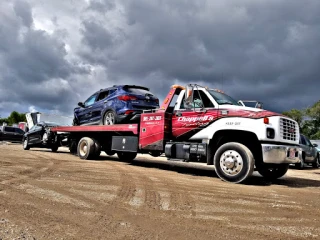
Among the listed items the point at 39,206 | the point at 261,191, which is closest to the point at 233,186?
the point at 261,191

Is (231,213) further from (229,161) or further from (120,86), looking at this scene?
(120,86)

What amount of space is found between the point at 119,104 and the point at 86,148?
274 cm

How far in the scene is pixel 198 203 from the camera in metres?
4.89

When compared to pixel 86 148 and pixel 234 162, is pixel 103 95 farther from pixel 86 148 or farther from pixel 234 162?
pixel 234 162

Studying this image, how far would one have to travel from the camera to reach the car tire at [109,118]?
1069cm

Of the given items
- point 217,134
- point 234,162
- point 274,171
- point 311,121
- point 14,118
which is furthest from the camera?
point 14,118

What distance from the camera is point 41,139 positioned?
15.8 meters

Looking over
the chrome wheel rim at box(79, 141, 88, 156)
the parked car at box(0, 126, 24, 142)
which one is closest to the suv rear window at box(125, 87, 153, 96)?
the chrome wheel rim at box(79, 141, 88, 156)

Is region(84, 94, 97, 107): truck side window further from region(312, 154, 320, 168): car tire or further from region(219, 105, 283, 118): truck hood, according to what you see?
region(312, 154, 320, 168): car tire

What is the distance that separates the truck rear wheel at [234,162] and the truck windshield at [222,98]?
4.02ft

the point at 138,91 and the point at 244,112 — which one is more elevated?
the point at 138,91

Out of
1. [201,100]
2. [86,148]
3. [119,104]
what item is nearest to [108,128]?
[119,104]

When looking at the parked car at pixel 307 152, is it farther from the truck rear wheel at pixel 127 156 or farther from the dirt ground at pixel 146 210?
the dirt ground at pixel 146 210

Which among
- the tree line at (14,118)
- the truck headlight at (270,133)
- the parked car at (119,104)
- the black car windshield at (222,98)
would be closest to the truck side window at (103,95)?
the parked car at (119,104)
